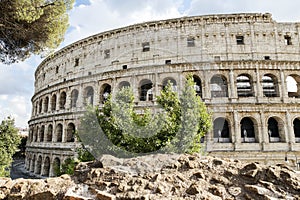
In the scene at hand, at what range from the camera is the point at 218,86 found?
607 inches

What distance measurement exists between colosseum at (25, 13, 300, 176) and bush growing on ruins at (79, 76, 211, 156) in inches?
215

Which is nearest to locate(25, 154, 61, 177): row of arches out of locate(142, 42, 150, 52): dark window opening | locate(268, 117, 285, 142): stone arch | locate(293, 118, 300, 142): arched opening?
locate(142, 42, 150, 52): dark window opening

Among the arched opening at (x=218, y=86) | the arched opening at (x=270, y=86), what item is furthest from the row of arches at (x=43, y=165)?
the arched opening at (x=270, y=86)

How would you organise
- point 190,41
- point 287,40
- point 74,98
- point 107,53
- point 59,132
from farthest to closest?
point 59,132 < point 74,98 < point 107,53 < point 190,41 < point 287,40

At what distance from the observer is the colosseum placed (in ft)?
44.5

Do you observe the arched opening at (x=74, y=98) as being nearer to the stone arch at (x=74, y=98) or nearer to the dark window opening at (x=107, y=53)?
the stone arch at (x=74, y=98)

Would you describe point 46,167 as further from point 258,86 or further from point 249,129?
point 258,86

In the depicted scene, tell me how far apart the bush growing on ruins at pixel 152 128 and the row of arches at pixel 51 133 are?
885cm

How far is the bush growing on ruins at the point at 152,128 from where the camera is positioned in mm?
8148

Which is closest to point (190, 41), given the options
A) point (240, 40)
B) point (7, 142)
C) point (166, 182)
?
point (240, 40)

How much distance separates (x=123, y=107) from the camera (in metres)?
9.23

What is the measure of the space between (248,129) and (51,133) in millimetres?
18882

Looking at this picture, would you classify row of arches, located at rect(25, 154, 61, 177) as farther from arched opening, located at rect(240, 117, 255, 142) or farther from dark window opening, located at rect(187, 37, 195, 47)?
arched opening, located at rect(240, 117, 255, 142)

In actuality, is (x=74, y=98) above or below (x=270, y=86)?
below
